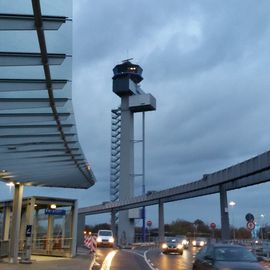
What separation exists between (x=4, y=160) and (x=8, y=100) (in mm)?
8567

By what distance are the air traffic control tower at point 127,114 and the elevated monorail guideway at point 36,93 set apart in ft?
245

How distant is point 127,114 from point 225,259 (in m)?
96.3

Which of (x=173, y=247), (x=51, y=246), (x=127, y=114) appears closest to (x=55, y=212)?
(x=51, y=246)

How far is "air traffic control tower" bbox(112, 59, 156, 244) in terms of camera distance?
344 ft

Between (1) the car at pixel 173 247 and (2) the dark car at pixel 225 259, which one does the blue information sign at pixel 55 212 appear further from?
(2) the dark car at pixel 225 259

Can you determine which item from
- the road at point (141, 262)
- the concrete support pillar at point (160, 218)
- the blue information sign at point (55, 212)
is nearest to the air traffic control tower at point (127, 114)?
the concrete support pillar at point (160, 218)

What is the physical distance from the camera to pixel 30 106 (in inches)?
583

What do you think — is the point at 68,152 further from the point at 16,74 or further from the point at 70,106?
the point at 16,74

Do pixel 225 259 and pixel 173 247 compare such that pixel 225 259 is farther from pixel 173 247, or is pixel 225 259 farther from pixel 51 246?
pixel 173 247

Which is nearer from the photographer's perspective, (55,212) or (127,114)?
(55,212)

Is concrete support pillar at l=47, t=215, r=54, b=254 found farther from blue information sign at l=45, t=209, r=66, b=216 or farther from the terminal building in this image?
blue information sign at l=45, t=209, r=66, b=216

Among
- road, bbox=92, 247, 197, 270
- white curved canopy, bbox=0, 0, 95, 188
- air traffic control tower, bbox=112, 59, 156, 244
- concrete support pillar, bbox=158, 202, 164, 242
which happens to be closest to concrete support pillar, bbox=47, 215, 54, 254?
road, bbox=92, 247, 197, 270

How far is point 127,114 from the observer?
11162 cm

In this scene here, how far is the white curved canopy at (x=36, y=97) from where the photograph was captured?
10043 millimetres
